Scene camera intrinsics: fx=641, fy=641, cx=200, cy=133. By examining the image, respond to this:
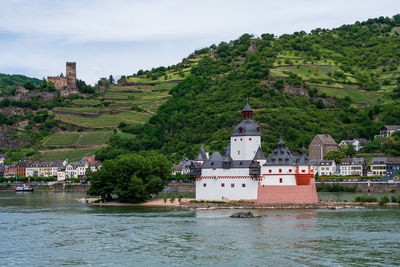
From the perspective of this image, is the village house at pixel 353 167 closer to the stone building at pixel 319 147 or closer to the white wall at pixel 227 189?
the stone building at pixel 319 147

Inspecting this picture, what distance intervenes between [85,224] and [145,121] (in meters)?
118

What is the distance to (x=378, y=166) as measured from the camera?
12156 centimetres

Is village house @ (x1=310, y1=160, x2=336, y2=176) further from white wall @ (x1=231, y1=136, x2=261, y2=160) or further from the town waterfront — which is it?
the town waterfront

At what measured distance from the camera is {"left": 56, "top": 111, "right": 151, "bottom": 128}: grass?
178m

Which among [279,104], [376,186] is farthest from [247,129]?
[279,104]

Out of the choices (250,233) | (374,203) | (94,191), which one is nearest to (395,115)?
(374,203)

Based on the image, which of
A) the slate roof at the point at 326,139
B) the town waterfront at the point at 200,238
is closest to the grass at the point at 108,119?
the slate roof at the point at 326,139

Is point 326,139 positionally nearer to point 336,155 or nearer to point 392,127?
point 336,155

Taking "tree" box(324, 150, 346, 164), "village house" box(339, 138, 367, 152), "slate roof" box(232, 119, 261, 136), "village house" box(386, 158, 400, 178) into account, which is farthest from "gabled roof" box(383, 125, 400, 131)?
"slate roof" box(232, 119, 261, 136)

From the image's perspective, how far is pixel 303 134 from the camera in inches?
5399

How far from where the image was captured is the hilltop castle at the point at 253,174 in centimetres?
7344

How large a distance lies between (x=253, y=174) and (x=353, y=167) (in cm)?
5647

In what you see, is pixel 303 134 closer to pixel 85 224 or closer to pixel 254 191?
pixel 254 191

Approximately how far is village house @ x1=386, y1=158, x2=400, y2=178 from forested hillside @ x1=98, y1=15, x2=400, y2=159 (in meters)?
19.4
